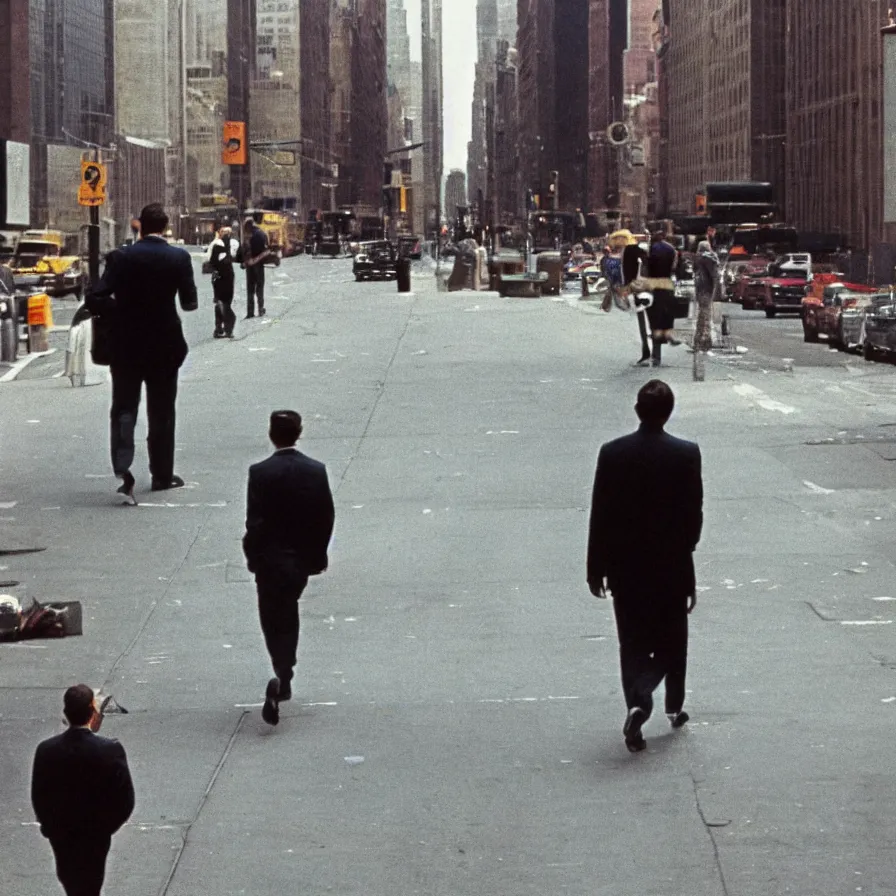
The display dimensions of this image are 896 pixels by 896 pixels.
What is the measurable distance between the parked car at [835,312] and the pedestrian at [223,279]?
35.3 ft

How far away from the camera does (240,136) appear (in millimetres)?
177875

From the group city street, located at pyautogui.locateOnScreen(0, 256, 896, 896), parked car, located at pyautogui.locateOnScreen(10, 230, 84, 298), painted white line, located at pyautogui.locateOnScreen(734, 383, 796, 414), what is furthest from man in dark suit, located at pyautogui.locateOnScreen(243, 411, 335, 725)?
parked car, located at pyautogui.locateOnScreen(10, 230, 84, 298)

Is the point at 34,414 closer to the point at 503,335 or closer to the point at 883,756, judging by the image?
the point at 503,335

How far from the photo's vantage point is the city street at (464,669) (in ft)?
20.3

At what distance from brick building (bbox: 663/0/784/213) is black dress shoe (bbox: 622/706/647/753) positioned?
426 feet

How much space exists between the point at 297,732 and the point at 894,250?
6842cm

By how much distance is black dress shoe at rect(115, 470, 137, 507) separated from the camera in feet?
46.4

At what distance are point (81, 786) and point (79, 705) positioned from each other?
0.21 meters

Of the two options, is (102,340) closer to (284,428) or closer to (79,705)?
(284,428)

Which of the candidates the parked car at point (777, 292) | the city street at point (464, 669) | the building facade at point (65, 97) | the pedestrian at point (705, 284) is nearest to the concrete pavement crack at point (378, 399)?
the city street at point (464, 669)

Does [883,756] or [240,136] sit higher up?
[240,136]

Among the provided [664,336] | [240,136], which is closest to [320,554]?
[664,336]

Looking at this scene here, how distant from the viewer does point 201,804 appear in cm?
680

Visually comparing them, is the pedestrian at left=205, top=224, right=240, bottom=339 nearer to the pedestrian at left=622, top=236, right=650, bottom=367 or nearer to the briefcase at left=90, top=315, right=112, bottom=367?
the pedestrian at left=622, top=236, right=650, bottom=367
